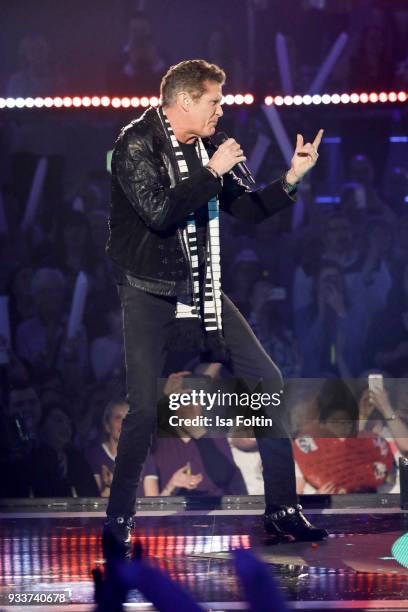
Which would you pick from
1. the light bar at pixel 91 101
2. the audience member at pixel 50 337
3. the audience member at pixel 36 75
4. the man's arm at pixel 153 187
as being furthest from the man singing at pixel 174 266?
the audience member at pixel 50 337

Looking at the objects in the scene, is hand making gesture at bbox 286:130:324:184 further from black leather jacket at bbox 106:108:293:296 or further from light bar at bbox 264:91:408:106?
light bar at bbox 264:91:408:106

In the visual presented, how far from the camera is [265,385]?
358 cm

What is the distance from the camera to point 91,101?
15.1 feet

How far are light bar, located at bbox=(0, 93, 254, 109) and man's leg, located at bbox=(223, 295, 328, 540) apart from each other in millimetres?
1316

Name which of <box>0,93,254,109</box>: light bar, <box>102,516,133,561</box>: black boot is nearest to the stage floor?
<box>102,516,133,561</box>: black boot

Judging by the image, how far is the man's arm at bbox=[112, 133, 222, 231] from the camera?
10.9 feet

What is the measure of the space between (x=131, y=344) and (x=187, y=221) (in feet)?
1.34

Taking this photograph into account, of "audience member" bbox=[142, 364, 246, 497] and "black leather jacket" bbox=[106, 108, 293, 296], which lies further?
"audience member" bbox=[142, 364, 246, 497]

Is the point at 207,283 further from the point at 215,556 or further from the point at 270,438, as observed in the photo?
the point at 215,556

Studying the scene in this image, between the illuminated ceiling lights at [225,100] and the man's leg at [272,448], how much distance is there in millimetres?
1323

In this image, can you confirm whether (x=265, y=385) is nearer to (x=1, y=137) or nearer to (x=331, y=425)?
(x=331, y=425)

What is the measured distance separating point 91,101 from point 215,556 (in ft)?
6.73

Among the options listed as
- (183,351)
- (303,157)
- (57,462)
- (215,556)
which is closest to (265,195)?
(303,157)

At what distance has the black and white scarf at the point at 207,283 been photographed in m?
3.53
